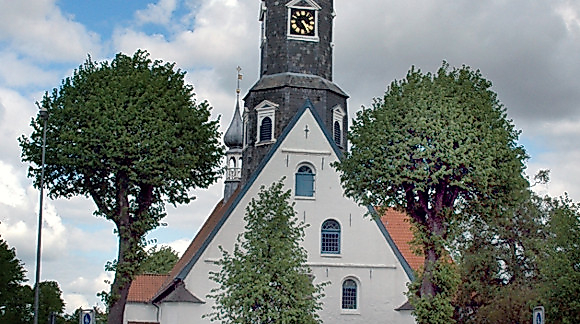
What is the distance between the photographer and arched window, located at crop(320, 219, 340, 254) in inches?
1660

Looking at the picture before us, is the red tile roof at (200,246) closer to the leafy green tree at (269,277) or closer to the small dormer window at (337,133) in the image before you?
the small dormer window at (337,133)

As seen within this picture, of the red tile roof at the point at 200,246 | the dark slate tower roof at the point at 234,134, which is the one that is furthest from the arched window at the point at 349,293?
the dark slate tower roof at the point at 234,134

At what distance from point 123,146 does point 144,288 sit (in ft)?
58.5

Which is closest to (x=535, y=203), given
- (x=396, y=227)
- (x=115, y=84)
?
(x=396, y=227)

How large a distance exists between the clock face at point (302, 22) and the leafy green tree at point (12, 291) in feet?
86.4

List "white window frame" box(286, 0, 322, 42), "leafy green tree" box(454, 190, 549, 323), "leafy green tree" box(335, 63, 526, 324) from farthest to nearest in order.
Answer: "white window frame" box(286, 0, 322, 42) → "leafy green tree" box(454, 190, 549, 323) → "leafy green tree" box(335, 63, 526, 324)

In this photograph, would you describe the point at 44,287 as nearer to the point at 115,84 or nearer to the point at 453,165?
the point at 115,84

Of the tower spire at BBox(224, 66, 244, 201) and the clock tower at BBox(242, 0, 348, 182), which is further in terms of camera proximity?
the tower spire at BBox(224, 66, 244, 201)

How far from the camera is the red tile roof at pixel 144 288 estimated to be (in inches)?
2058

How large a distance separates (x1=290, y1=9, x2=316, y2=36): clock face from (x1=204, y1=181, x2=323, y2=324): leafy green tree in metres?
17.9

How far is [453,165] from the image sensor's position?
29875 mm

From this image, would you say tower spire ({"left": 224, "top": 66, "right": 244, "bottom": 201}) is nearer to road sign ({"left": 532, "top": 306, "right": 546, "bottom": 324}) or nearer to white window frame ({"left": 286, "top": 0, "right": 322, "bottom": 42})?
white window frame ({"left": 286, "top": 0, "right": 322, "bottom": 42})

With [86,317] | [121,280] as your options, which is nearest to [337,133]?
[121,280]

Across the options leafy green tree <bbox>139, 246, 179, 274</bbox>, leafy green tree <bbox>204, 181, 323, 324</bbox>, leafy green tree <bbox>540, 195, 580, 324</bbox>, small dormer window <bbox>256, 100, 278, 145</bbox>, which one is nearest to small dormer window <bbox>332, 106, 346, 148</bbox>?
small dormer window <bbox>256, 100, 278, 145</bbox>
